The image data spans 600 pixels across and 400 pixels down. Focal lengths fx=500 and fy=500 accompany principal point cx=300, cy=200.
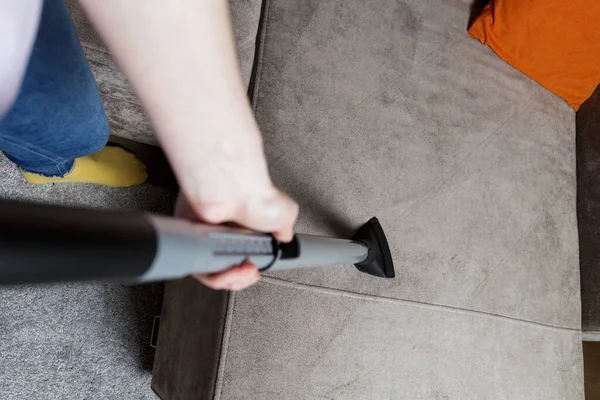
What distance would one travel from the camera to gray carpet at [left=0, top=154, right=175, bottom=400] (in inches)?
50.3

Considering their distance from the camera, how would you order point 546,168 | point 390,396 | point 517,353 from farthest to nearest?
point 546,168, point 517,353, point 390,396

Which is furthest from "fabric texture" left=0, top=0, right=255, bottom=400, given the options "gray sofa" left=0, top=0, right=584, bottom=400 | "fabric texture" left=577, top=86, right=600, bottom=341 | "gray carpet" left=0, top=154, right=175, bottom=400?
"fabric texture" left=577, top=86, right=600, bottom=341

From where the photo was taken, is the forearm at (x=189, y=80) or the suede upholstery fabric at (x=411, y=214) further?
the suede upholstery fabric at (x=411, y=214)

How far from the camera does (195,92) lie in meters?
0.48

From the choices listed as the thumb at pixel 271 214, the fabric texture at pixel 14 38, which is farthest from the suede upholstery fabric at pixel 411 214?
the fabric texture at pixel 14 38

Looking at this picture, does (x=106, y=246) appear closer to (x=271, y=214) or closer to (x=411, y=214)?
(x=271, y=214)

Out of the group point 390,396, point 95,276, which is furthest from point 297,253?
point 390,396

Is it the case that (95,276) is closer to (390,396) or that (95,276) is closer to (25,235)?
(25,235)

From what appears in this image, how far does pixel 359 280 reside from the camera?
104 centimetres

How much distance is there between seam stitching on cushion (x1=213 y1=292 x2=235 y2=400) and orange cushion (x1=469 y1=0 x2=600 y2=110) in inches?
37.2

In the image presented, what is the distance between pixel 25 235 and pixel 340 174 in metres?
0.82

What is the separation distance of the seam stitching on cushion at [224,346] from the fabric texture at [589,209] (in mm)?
962

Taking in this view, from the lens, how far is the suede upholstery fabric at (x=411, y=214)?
100cm

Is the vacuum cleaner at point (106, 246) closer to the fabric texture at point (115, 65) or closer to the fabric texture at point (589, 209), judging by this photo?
the fabric texture at point (115, 65)
